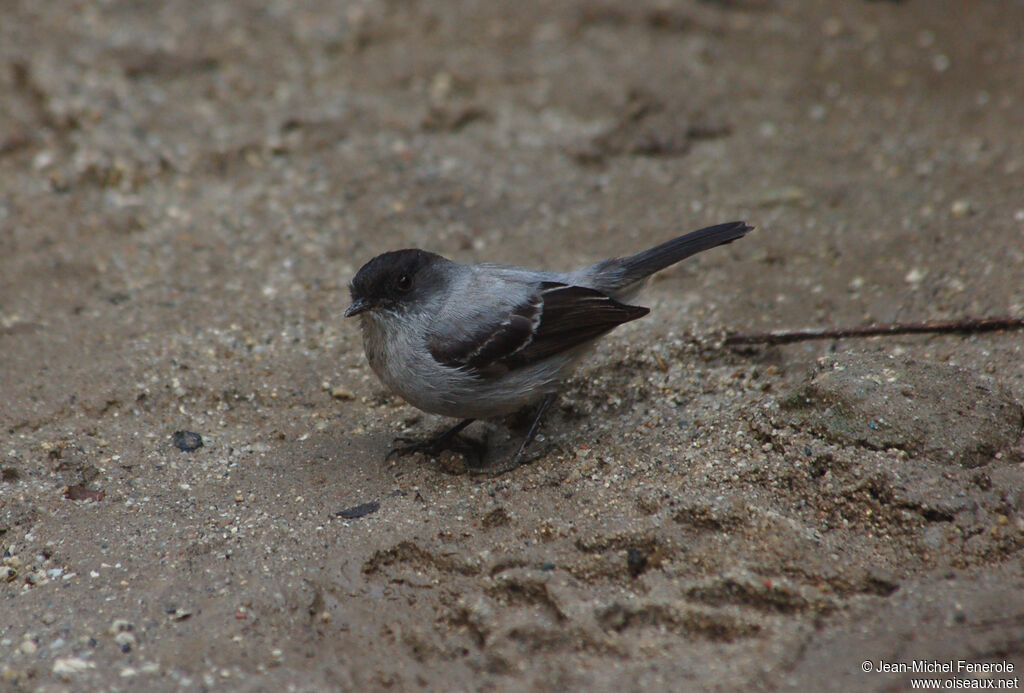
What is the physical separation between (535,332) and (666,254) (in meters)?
0.97

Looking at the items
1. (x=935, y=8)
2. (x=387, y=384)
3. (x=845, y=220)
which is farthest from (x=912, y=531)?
(x=935, y=8)

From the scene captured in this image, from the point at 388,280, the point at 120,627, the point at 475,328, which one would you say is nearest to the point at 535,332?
the point at 475,328

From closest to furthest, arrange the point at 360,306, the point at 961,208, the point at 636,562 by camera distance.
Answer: the point at 636,562, the point at 360,306, the point at 961,208

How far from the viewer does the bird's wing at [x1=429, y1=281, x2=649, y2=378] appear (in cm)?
525

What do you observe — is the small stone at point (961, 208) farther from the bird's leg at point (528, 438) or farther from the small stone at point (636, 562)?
the small stone at point (636, 562)

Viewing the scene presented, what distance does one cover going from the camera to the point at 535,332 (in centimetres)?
536

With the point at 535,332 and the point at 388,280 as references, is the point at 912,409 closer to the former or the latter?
the point at 535,332

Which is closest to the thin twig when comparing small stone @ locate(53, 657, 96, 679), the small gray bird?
the small gray bird

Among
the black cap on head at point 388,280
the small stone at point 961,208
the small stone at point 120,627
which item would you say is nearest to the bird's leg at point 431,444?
the black cap on head at point 388,280

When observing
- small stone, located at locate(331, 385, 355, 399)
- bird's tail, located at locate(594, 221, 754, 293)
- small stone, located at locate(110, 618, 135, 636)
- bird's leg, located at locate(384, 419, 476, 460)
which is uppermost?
bird's tail, located at locate(594, 221, 754, 293)

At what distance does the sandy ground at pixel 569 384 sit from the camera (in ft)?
13.2

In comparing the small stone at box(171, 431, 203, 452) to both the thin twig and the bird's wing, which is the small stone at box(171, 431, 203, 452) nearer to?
the bird's wing

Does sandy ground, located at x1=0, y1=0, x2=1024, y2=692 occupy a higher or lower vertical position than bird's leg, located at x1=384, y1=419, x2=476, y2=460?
higher

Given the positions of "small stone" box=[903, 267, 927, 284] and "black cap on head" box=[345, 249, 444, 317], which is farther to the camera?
"small stone" box=[903, 267, 927, 284]
